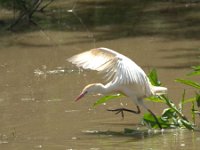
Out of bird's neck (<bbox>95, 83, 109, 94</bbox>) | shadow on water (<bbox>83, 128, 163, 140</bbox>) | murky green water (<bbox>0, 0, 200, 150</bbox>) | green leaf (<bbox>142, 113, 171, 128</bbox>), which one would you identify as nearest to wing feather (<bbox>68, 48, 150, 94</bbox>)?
bird's neck (<bbox>95, 83, 109, 94</bbox>)

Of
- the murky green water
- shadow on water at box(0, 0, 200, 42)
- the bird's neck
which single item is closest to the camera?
the murky green water

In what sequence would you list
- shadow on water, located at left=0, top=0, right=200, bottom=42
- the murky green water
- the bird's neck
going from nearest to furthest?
the murky green water → the bird's neck → shadow on water, located at left=0, top=0, right=200, bottom=42

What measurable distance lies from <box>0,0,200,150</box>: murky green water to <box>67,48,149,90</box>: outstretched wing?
544 millimetres

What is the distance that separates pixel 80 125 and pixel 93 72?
3.16 meters

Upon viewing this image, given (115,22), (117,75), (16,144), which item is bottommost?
(16,144)

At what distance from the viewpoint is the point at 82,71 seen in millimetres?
11922

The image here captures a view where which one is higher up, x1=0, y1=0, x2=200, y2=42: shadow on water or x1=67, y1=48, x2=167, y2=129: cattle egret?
x1=0, y1=0, x2=200, y2=42: shadow on water

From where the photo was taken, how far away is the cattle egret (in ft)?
26.5

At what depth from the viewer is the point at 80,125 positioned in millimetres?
8680

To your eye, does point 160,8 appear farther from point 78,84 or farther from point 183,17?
point 78,84

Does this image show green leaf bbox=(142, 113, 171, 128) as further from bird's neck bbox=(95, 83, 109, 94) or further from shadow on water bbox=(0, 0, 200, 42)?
shadow on water bbox=(0, 0, 200, 42)

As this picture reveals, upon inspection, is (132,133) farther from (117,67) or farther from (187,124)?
(117,67)

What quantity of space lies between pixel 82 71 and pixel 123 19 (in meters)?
4.63

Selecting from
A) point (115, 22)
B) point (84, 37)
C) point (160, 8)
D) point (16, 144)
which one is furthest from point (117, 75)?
point (160, 8)
